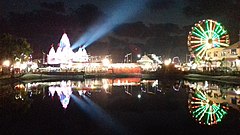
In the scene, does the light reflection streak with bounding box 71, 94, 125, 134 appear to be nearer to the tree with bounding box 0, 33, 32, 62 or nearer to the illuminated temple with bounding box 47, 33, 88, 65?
the tree with bounding box 0, 33, 32, 62

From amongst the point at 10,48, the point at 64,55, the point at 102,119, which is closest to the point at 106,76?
the point at 64,55

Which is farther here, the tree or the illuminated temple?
the illuminated temple

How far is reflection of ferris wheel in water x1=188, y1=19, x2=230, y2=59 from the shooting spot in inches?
1713

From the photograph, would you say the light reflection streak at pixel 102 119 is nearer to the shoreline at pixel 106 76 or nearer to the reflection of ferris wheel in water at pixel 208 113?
the reflection of ferris wheel in water at pixel 208 113

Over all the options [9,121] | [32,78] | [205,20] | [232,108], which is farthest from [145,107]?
[205,20]

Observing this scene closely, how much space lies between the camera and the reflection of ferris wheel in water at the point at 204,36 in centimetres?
4350

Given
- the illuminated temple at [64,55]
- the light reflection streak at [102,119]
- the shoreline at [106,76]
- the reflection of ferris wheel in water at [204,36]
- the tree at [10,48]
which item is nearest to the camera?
the light reflection streak at [102,119]

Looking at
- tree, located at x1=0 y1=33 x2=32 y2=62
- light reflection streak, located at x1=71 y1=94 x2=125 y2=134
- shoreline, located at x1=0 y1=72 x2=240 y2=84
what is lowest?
light reflection streak, located at x1=71 y1=94 x2=125 y2=134

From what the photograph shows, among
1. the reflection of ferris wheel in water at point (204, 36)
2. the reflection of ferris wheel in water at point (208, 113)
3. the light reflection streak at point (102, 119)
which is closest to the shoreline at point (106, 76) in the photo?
the reflection of ferris wheel in water at point (204, 36)

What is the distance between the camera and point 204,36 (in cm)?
4394

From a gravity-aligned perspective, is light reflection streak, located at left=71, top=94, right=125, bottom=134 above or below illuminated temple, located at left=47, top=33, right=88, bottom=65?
below

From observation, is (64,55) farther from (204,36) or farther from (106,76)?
(204,36)

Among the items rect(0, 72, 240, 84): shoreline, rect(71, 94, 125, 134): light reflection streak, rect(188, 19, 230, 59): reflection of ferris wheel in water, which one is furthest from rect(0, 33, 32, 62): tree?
rect(71, 94, 125, 134): light reflection streak

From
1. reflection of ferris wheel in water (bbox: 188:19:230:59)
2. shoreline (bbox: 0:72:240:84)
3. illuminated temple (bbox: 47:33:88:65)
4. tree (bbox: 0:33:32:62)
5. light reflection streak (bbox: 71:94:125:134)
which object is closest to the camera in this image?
light reflection streak (bbox: 71:94:125:134)
